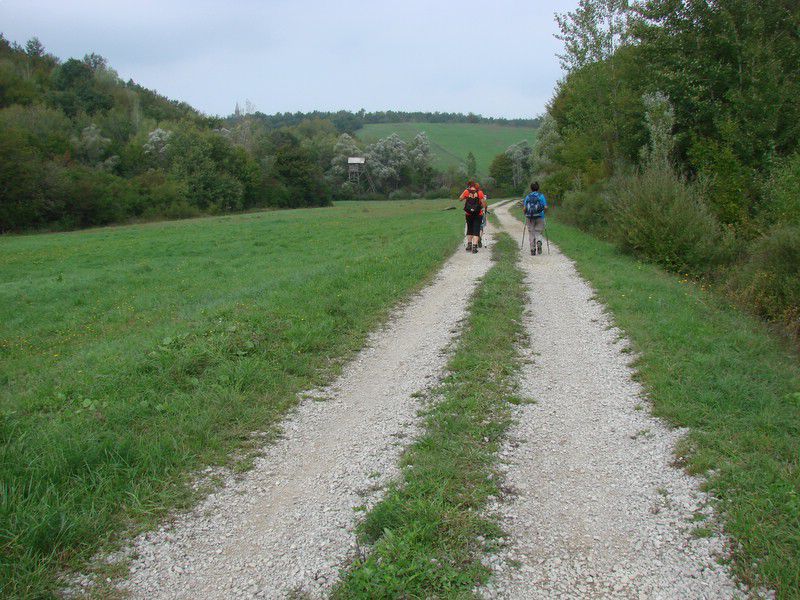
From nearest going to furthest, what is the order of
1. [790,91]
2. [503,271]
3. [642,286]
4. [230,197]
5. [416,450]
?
[416,450], [642,286], [503,271], [790,91], [230,197]

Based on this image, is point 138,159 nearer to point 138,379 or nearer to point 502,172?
point 502,172

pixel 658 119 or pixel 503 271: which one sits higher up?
pixel 658 119

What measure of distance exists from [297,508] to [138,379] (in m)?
3.51

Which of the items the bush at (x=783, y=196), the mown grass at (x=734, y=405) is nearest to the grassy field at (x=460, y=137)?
the bush at (x=783, y=196)

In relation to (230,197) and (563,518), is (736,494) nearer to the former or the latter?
(563,518)

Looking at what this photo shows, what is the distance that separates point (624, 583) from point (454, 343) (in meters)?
5.43

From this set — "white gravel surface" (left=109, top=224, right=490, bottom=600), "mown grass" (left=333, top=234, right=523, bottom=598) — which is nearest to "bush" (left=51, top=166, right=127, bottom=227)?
"white gravel surface" (left=109, top=224, right=490, bottom=600)

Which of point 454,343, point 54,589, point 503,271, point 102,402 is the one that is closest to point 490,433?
point 454,343

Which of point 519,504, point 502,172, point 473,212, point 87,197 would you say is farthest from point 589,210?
point 502,172

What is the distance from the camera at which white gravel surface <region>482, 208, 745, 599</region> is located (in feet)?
12.1

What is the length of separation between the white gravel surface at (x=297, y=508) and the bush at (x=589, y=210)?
18.0 m

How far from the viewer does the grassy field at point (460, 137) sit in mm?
110438

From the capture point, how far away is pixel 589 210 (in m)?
26.6

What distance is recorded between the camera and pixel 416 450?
5.44 metres
